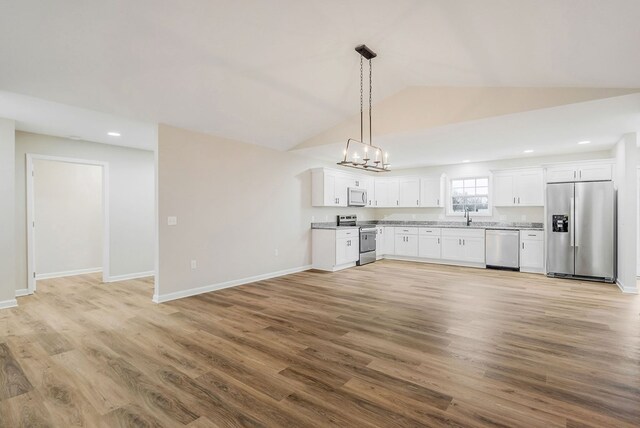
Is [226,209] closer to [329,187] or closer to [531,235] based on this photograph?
[329,187]

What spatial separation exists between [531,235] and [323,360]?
591cm

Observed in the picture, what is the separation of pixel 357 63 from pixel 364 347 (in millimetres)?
3514

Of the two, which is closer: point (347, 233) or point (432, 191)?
point (347, 233)

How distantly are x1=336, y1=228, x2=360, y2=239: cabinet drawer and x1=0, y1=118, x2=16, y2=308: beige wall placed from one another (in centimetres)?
524

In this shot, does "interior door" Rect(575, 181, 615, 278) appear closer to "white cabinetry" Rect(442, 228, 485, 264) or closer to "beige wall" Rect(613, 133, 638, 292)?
"beige wall" Rect(613, 133, 638, 292)

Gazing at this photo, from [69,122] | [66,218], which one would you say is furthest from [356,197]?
[66,218]

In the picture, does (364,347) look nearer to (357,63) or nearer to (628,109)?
(357,63)

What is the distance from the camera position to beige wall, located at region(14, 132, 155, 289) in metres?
5.31

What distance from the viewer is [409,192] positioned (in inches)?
328

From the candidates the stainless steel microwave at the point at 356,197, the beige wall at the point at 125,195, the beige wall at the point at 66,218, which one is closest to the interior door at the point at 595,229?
the stainless steel microwave at the point at 356,197

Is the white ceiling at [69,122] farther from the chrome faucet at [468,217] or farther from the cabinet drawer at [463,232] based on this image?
the chrome faucet at [468,217]

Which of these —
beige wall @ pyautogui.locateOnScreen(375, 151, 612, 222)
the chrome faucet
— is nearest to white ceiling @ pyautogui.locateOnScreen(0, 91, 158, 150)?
beige wall @ pyautogui.locateOnScreen(375, 151, 612, 222)

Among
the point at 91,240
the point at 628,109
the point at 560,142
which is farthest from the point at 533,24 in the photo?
the point at 91,240

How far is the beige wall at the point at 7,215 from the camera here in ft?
13.5
